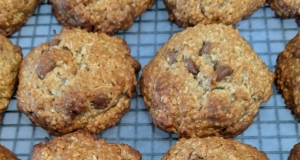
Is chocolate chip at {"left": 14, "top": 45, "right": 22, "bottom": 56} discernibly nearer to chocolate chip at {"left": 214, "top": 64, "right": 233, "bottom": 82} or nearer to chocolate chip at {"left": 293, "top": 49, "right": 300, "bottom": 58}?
chocolate chip at {"left": 214, "top": 64, "right": 233, "bottom": 82}

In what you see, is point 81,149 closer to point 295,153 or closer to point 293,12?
point 295,153

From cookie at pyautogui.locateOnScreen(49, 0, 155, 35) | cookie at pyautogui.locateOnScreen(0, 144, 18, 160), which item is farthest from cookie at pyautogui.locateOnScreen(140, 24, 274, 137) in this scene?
cookie at pyautogui.locateOnScreen(0, 144, 18, 160)

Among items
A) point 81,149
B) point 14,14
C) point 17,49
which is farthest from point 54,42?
point 81,149

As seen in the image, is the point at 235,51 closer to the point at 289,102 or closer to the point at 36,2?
the point at 289,102

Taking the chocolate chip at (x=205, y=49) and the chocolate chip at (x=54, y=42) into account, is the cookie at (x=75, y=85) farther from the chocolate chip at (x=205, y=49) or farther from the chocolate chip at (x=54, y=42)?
the chocolate chip at (x=205, y=49)

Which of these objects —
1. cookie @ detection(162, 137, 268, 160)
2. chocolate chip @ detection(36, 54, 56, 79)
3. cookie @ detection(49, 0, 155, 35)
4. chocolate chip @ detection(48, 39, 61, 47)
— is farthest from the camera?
cookie @ detection(49, 0, 155, 35)

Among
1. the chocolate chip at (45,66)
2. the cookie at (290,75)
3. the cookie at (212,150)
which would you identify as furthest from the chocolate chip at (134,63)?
the cookie at (290,75)
